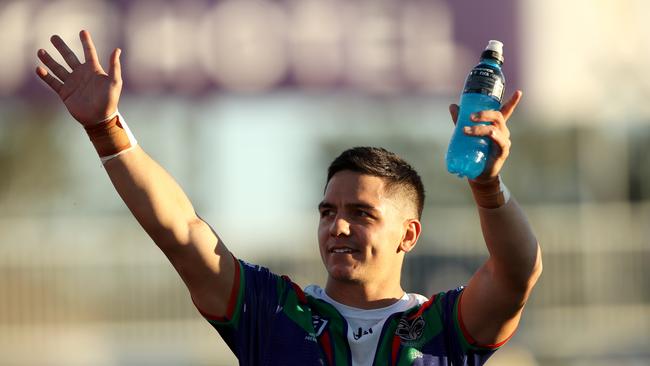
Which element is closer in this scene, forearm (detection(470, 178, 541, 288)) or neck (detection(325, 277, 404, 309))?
forearm (detection(470, 178, 541, 288))

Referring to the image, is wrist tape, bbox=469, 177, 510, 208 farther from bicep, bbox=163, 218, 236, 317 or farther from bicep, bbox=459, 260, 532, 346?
bicep, bbox=163, 218, 236, 317

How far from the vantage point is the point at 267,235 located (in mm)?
16453

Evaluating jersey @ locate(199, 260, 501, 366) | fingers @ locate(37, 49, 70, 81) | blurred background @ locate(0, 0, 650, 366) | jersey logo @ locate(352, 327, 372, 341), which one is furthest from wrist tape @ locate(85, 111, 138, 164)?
blurred background @ locate(0, 0, 650, 366)

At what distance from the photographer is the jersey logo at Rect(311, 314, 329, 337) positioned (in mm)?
5418

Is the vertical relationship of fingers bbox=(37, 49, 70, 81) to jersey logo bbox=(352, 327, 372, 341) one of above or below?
above

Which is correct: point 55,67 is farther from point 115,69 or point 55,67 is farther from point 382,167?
point 382,167

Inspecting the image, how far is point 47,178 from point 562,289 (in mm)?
7509

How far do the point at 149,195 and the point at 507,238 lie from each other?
4.29ft

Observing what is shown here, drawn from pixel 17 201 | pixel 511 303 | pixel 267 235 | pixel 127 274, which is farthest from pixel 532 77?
pixel 511 303

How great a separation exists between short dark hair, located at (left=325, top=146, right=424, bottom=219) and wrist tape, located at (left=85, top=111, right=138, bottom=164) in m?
0.98

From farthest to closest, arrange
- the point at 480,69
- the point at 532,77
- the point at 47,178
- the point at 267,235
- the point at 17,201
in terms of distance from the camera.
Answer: the point at 47,178
the point at 17,201
the point at 267,235
the point at 532,77
the point at 480,69

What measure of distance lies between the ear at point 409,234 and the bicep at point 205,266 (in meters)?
0.77

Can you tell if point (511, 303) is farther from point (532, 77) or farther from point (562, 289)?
point (562, 289)

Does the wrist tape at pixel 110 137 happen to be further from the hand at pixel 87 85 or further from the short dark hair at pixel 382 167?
the short dark hair at pixel 382 167
